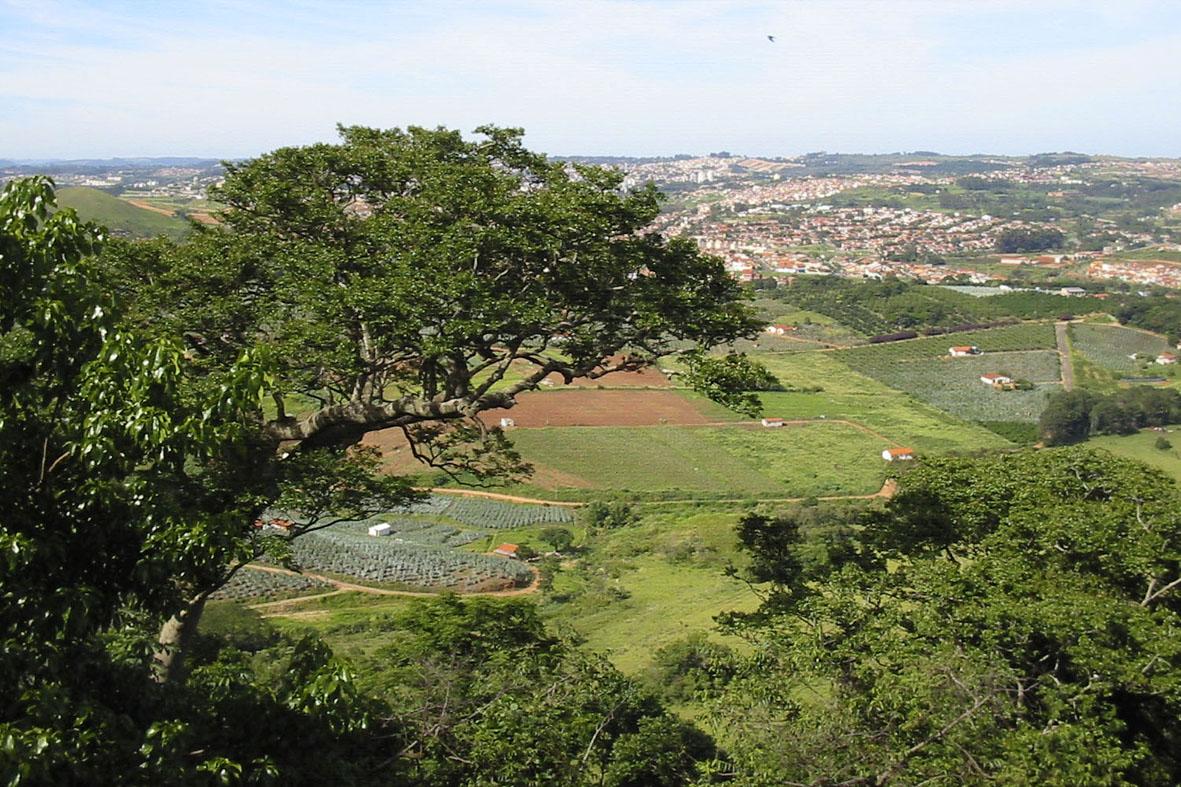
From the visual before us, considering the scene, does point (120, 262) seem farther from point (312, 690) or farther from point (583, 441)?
point (583, 441)

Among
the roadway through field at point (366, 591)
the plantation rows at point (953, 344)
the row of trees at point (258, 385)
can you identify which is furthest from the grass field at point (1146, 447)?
the row of trees at point (258, 385)

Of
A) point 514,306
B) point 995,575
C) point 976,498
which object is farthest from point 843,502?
point 514,306

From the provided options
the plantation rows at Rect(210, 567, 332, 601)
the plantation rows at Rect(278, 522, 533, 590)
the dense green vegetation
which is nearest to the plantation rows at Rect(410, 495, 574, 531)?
the plantation rows at Rect(278, 522, 533, 590)

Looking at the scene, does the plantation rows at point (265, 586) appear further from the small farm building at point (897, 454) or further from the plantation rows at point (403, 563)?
the small farm building at point (897, 454)

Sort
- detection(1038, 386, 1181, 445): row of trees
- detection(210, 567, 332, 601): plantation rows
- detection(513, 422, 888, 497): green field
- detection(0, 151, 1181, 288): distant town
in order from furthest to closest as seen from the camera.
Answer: detection(0, 151, 1181, 288): distant town → detection(1038, 386, 1181, 445): row of trees → detection(513, 422, 888, 497): green field → detection(210, 567, 332, 601): plantation rows

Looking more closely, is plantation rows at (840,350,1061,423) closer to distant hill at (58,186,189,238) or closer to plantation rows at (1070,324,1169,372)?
plantation rows at (1070,324,1169,372)

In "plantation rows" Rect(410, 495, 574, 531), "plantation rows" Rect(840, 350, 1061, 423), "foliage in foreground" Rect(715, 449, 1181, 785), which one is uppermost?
"foliage in foreground" Rect(715, 449, 1181, 785)

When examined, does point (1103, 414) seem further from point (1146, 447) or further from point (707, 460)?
point (707, 460)

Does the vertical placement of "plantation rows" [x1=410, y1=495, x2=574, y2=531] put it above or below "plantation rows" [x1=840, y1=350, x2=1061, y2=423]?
below

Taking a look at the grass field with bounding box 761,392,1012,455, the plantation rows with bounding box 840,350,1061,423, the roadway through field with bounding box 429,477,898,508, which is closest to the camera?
the roadway through field with bounding box 429,477,898,508
